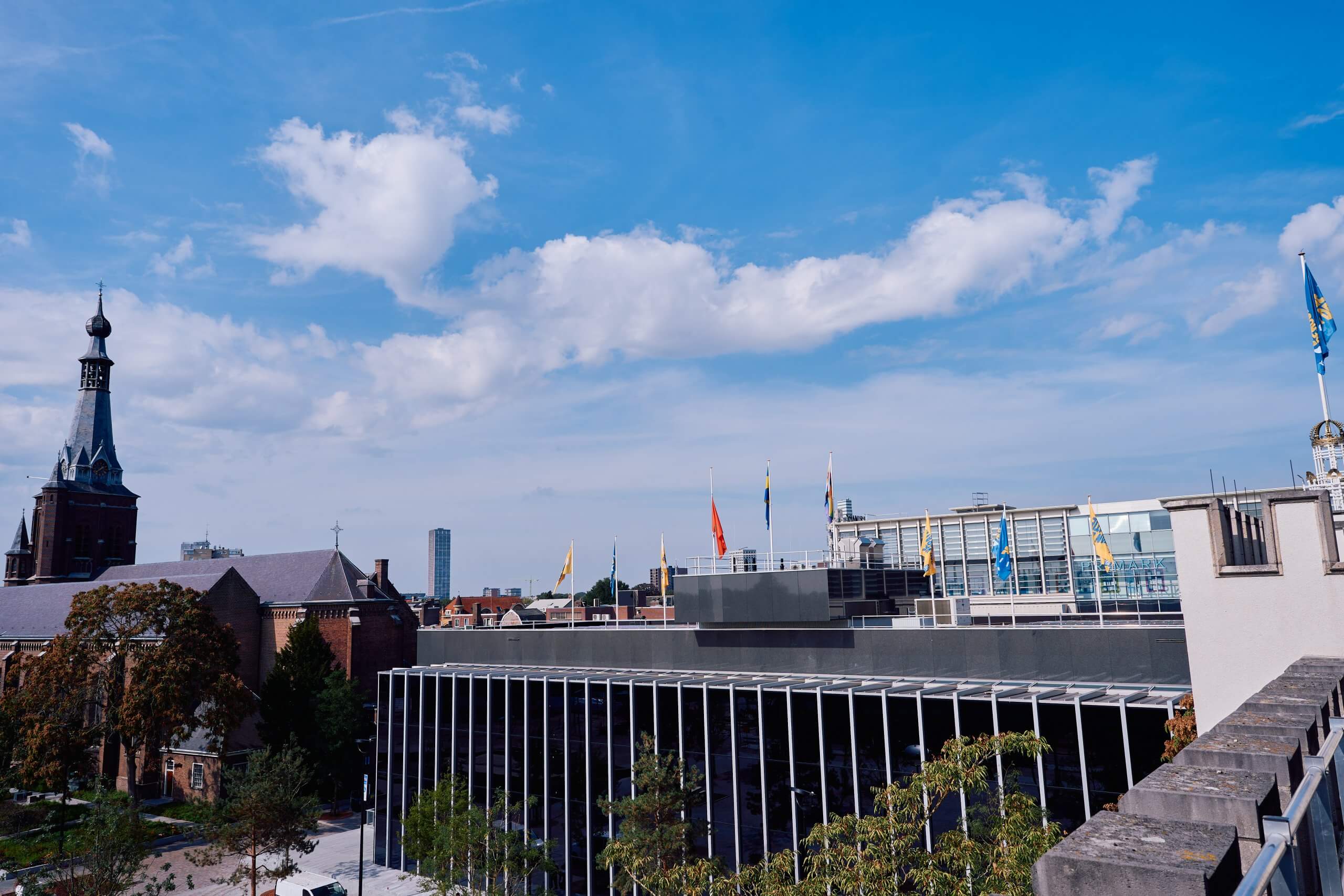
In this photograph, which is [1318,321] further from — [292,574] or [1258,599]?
[292,574]

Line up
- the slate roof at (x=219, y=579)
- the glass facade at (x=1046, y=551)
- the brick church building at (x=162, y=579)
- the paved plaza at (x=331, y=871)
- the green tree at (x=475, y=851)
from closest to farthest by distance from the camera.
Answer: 1. the green tree at (x=475, y=851)
2. the paved plaza at (x=331, y=871)
3. the brick church building at (x=162, y=579)
4. the slate roof at (x=219, y=579)
5. the glass facade at (x=1046, y=551)

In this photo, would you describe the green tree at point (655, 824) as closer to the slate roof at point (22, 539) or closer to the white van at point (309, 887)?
the white van at point (309, 887)

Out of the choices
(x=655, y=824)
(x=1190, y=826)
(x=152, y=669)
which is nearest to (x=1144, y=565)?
(x=655, y=824)

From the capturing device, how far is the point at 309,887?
36.9 metres

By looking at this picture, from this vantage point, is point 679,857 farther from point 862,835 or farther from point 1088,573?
point 1088,573

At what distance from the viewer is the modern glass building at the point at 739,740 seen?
24297mm

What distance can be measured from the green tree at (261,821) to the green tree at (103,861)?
4045mm

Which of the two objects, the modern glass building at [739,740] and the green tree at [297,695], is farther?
the green tree at [297,695]

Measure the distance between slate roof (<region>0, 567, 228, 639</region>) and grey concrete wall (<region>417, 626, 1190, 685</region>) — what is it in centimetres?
3284

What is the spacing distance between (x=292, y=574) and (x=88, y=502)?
27.9 metres

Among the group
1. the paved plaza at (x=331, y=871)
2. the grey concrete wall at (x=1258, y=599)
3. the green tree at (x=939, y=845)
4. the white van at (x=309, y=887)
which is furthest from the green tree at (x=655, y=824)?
the white van at (x=309, y=887)

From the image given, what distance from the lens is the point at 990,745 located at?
52.1 feet

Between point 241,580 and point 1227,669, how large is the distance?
214 feet

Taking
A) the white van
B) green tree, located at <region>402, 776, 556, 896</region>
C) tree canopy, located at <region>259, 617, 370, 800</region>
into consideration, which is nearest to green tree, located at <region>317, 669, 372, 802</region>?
tree canopy, located at <region>259, 617, 370, 800</region>
